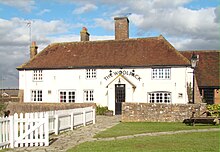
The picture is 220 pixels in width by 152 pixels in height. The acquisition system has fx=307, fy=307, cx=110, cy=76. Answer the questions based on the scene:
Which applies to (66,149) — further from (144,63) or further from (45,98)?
(45,98)

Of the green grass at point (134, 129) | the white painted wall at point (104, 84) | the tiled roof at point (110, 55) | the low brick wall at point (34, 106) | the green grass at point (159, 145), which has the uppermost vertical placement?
the tiled roof at point (110, 55)

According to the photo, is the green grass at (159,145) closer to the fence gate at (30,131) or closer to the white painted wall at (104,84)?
the fence gate at (30,131)

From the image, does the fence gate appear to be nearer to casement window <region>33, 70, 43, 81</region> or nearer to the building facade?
casement window <region>33, 70, 43, 81</region>

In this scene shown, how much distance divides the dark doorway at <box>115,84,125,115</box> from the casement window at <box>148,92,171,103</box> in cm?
260

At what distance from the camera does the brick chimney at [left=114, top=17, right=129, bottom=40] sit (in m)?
33.7

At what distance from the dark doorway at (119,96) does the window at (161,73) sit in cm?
324

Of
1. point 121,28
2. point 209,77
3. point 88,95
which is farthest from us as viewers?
point 121,28

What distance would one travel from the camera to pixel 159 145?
36.7 feet

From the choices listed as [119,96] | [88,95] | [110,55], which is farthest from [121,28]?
[88,95]

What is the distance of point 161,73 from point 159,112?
8.67m

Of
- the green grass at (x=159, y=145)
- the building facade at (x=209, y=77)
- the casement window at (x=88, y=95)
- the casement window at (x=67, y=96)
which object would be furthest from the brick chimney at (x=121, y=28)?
the green grass at (x=159, y=145)

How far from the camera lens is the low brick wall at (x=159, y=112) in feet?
67.5

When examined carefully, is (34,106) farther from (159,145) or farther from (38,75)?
(159,145)

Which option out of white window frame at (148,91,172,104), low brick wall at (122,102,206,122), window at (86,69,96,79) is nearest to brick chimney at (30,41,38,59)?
window at (86,69,96,79)
